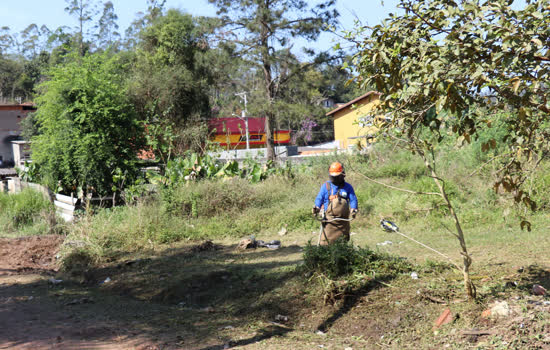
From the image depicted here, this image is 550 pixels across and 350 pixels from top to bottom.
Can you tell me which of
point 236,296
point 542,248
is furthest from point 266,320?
point 542,248

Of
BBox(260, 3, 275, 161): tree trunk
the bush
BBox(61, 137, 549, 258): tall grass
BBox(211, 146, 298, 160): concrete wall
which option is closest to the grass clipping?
the bush

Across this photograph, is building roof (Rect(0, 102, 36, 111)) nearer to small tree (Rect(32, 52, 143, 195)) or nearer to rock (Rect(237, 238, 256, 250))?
small tree (Rect(32, 52, 143, 195))

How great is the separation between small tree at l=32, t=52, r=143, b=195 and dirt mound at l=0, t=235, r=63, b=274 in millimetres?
2985

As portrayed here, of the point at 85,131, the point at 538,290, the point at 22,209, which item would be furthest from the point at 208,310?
the point at 22,209

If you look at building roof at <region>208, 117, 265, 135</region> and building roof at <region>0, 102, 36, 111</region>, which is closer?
building roof at <region>208, 117, 265, 135</region>

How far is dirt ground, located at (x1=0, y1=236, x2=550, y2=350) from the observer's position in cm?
455

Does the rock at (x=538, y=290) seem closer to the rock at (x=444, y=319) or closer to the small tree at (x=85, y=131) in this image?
the rock at (x=444, y=319)

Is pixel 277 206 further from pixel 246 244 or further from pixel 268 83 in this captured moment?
pixel 268 83

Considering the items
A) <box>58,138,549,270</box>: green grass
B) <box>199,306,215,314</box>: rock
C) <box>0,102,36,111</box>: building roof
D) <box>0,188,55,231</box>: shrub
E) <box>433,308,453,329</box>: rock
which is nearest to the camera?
<box>433,308,453,329</box>: rock

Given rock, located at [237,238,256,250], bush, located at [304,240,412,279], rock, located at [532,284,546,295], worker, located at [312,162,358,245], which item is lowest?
rock, located at [237,238,256,250]

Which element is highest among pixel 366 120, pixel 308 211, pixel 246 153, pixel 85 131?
pixel 85 131

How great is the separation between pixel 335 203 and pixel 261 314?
76.0 inches

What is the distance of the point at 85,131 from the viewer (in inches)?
533

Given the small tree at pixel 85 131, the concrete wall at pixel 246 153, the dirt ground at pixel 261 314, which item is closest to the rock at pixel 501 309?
the dirt ground at pixel 261 314
